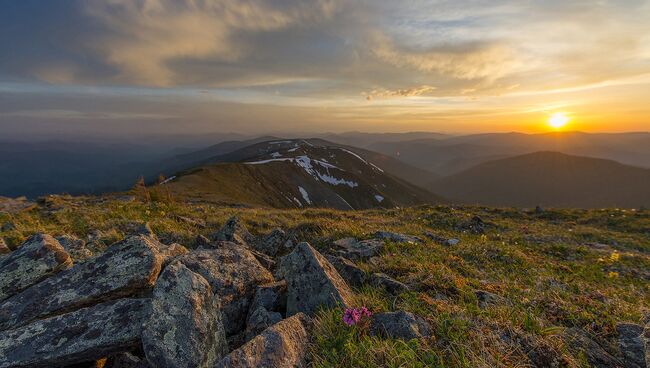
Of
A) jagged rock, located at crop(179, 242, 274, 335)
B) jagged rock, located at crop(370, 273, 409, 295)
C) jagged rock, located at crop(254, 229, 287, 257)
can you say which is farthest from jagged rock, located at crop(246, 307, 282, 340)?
jagged rock, located at crop(254, 229, 287, 257)

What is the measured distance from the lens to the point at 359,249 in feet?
34.3

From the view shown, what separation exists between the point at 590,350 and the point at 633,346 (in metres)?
0.63

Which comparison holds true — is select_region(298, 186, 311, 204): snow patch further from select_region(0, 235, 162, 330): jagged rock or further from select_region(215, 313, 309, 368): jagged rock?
select_region(215, 313, 309, 368): jagged rock

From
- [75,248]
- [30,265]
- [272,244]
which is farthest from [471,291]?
[75,248]

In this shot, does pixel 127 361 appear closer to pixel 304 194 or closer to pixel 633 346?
pixel 633 346

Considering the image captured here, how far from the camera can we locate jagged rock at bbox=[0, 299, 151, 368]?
4.71m

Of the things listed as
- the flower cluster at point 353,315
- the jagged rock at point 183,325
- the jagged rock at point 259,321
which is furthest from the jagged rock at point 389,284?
the jagged rock at point 183,325

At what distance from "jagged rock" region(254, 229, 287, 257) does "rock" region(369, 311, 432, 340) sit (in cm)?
691

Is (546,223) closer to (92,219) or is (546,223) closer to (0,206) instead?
(92,219)

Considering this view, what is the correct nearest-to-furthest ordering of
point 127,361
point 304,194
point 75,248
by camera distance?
point 127,361, point 75,248, point 304,194

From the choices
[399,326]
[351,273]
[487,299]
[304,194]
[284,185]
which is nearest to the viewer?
[399,326]

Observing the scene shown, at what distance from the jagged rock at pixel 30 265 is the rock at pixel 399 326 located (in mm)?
6515

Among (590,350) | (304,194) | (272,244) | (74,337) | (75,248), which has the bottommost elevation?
(304,194)

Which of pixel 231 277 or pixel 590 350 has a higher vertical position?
pixel 231 277
